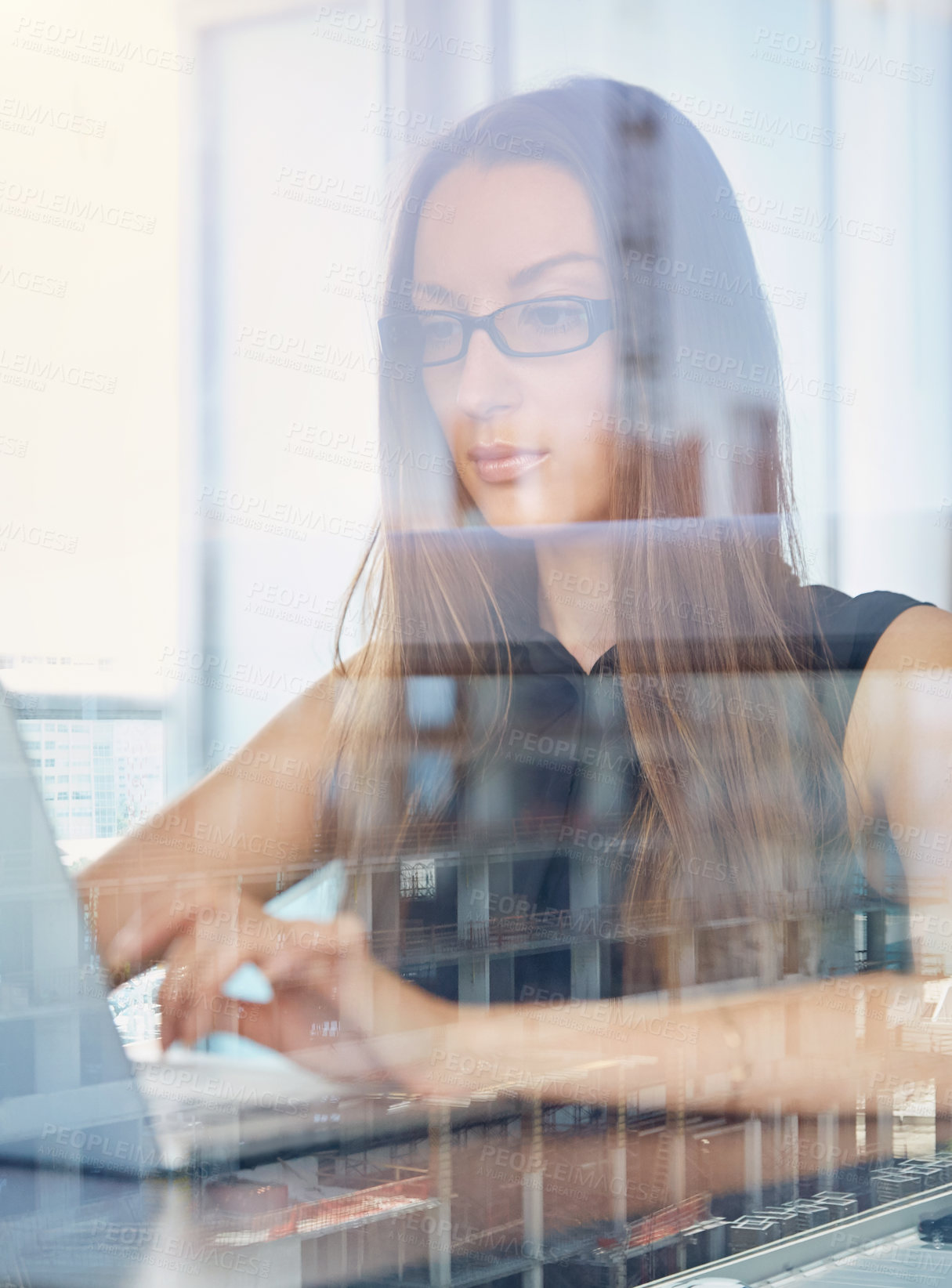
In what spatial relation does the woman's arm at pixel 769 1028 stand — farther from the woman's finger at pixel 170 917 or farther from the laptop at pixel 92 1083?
the woman's finger at pixel 170 917

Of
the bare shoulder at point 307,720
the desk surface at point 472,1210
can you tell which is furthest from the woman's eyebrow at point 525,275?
the desk surface at point 472,1210

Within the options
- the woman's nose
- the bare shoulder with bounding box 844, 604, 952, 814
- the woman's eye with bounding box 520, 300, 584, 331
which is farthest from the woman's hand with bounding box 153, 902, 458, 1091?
the woman's eye with bounding box 520, 300, 584, 331

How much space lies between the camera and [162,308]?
56.1 inches

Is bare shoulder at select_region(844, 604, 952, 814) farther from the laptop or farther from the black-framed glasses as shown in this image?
the laptop

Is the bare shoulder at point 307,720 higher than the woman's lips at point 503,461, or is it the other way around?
the woman's lips at point 503,461

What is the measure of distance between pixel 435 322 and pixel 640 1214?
3.36 ft

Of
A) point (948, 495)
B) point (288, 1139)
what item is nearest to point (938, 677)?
point (948, 495)

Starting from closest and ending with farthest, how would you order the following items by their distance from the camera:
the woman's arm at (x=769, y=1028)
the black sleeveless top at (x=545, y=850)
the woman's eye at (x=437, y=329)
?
1. the woman's arm at (x=769, y=1028)
2. the black sleeveless top at (x=545, y=850)
3. the woman's eye at (x=437, y=329)

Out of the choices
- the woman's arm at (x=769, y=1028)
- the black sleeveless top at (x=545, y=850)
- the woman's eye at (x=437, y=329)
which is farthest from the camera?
the woman's eye at (x=437, y=329)

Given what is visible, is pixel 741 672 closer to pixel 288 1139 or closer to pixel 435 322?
pixel 435 322

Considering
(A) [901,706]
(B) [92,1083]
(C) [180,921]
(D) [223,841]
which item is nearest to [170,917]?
(C) [180,921]

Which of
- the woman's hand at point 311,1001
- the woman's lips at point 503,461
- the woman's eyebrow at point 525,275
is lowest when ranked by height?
the woman's hand at point 311,1001

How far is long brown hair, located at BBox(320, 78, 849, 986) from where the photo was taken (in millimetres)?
1144

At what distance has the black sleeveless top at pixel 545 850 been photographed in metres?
1.18
